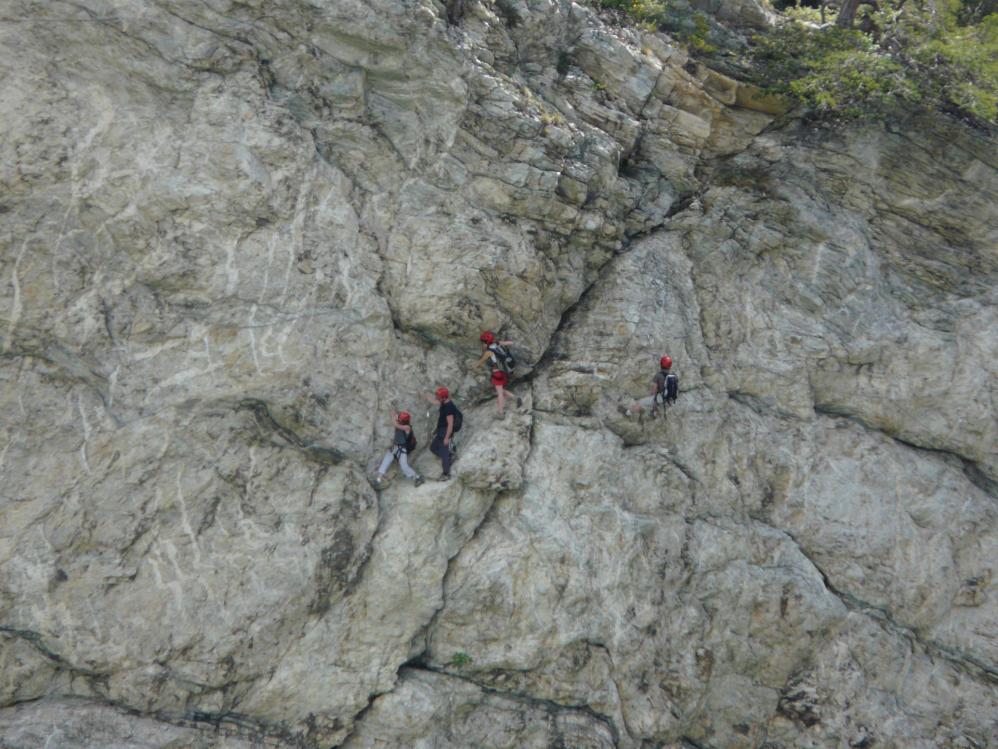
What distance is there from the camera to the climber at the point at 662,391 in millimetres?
15109

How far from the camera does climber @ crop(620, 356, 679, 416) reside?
15109 millimetres

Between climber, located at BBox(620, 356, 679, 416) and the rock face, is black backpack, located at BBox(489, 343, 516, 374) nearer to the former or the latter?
the rock face

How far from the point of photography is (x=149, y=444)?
12234 mm

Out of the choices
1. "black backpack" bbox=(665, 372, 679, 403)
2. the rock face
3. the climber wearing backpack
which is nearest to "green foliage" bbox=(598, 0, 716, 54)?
the rock face

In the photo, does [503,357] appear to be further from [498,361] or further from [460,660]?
[460,660]

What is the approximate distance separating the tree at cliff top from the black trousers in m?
12.1

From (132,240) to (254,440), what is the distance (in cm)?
413

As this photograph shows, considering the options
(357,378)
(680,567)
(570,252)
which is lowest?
(680,567)

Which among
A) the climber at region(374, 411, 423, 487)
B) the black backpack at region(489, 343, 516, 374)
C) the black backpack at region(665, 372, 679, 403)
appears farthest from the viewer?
the black backpack at region(665, 372, 679, 403)

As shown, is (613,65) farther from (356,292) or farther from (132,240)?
(132,240)

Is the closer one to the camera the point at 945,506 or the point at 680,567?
the point at 680,567

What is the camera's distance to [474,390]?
1513 cm

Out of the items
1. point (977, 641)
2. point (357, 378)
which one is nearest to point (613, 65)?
point (357, 378)

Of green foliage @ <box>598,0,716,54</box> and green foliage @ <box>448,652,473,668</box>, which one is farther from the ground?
green foliage @ <box>598,0,716,54</box>
